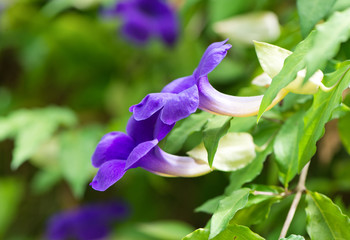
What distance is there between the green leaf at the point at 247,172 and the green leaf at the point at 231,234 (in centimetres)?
10

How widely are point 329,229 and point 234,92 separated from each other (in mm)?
623

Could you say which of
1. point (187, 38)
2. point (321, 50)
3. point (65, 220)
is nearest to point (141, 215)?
point (65, 220)

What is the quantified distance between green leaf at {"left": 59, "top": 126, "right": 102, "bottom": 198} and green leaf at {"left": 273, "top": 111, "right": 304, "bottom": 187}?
1.68 ft

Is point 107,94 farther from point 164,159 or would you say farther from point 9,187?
point 164,159

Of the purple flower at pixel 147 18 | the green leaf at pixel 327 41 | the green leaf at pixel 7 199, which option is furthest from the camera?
the green leaf at pixel 7 199

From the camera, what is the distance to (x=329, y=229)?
1.85 feet

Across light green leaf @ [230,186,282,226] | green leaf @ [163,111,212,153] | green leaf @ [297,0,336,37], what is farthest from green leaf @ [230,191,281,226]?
green leaf @ [297,0,336,37]

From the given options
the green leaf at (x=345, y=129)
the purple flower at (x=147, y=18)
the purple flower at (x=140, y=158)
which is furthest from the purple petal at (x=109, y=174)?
the purple flower at (x=147, y=18)

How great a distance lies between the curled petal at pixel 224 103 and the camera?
548mm

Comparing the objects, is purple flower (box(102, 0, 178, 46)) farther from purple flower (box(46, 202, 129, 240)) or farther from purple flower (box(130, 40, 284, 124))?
purple flower (box(130, 40, 284, 124))

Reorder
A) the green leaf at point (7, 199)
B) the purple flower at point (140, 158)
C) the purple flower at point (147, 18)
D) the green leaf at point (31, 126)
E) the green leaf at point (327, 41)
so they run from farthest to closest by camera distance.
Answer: the green leaf at point (7, 199) → the purple flower at point (147, 18) → the green leaf at point (31, 126) → the purple flower at point (140, 158) → the green leaf at point (327, 41)

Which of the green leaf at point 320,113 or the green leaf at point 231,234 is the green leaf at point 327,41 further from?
the green leaf at point 231,234

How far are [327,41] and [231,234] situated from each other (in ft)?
0.76

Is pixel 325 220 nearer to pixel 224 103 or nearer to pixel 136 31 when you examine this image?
pixel 224 103
